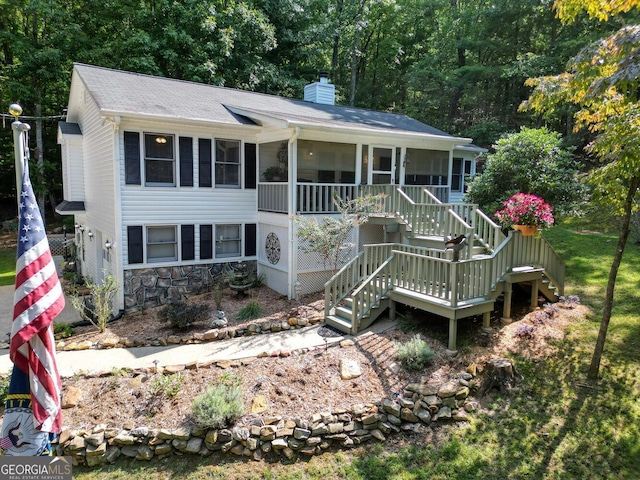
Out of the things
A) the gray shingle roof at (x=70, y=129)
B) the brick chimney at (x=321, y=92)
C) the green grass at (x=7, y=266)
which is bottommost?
the green grass at (x=7, y=266)

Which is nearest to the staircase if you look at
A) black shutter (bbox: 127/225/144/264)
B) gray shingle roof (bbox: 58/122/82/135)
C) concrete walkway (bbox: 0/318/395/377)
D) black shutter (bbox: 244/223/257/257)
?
concrete walkway (bbox: 0/318/395/377)

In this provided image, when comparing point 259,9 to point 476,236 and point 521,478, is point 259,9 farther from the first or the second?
point 521,478

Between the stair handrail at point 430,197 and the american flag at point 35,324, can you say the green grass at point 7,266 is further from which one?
the stair handrail at point 430,197

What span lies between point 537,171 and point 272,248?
708cm

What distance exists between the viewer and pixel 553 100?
6.70m

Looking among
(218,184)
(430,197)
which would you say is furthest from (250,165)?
(430,197)

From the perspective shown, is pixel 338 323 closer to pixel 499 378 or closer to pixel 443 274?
pixel 443 274

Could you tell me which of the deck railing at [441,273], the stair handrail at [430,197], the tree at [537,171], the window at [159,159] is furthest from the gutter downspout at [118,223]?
the tree at [537,171]

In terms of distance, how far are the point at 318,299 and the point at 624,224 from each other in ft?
21.7

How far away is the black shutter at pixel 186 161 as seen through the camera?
10.9 meters

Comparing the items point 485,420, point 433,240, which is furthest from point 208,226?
point 485,420

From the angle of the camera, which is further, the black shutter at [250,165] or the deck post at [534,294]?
→ the black shutter at [250,165]

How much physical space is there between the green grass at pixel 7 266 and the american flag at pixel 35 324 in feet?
45.1

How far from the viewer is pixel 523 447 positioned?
5398 millimetres
